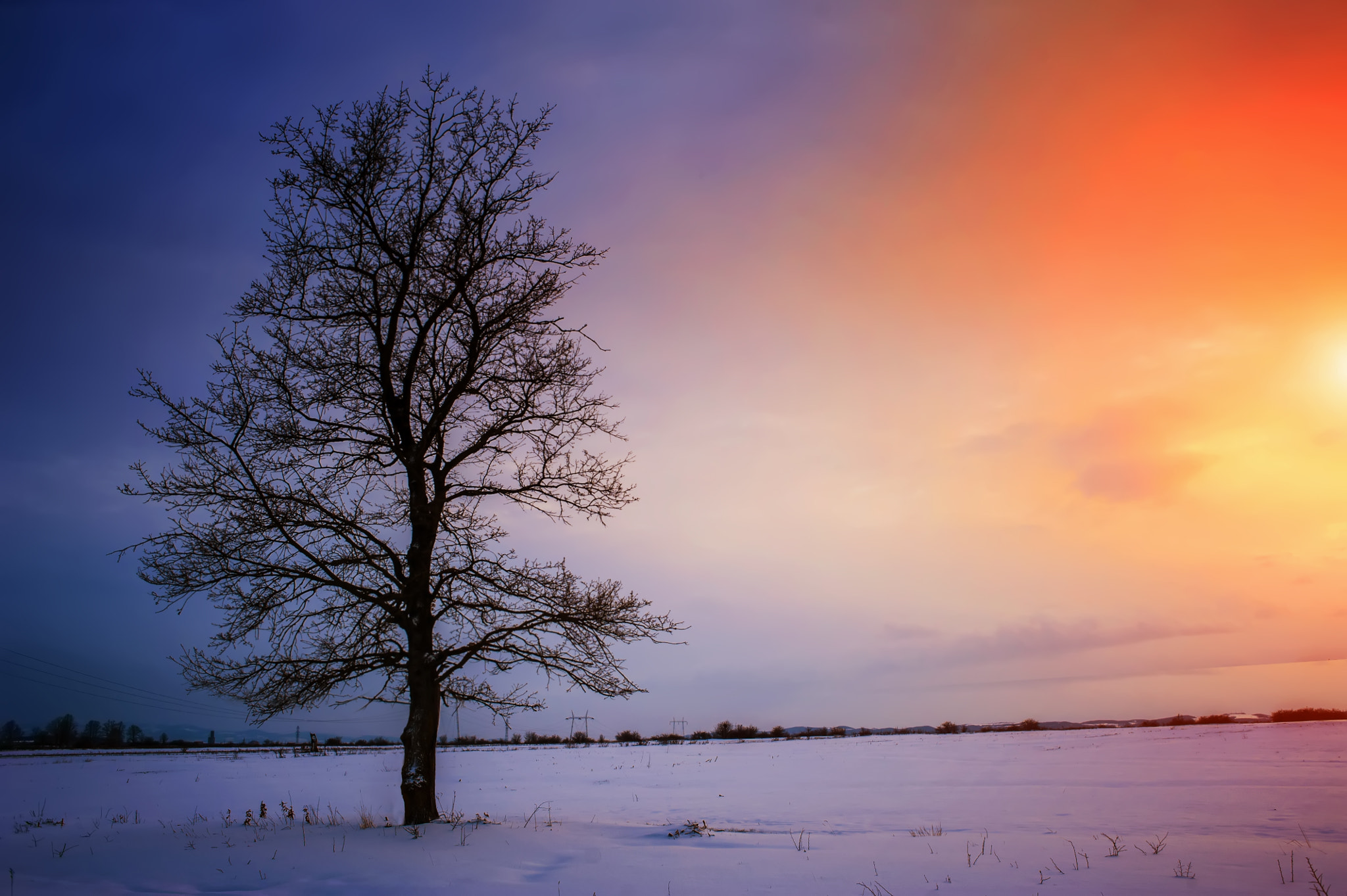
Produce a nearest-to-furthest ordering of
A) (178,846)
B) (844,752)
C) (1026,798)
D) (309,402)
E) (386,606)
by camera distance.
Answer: (178,846) → (386,606) → (309,402) → (1026,798) → (844,752)

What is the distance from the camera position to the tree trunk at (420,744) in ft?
32.4

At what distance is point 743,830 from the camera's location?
37.4 ft

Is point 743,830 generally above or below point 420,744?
below

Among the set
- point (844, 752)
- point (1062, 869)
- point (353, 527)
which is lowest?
point (844, 752)

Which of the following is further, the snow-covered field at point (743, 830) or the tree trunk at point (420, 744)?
the tree trunk at point (420, 744)

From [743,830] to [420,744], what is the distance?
561 centimetres

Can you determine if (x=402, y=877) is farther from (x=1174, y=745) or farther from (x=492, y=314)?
(x=1174, y=745)

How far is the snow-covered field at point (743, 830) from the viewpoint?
712 centimetres

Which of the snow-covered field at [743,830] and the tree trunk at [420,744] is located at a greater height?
the tree trunk at [420,744]

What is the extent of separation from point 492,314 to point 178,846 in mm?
8457

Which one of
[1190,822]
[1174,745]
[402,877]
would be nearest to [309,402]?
[402,877]

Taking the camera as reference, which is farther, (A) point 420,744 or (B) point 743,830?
(B) point 743,830

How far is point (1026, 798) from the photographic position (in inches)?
575

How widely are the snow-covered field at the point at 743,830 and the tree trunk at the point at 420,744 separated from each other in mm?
438
